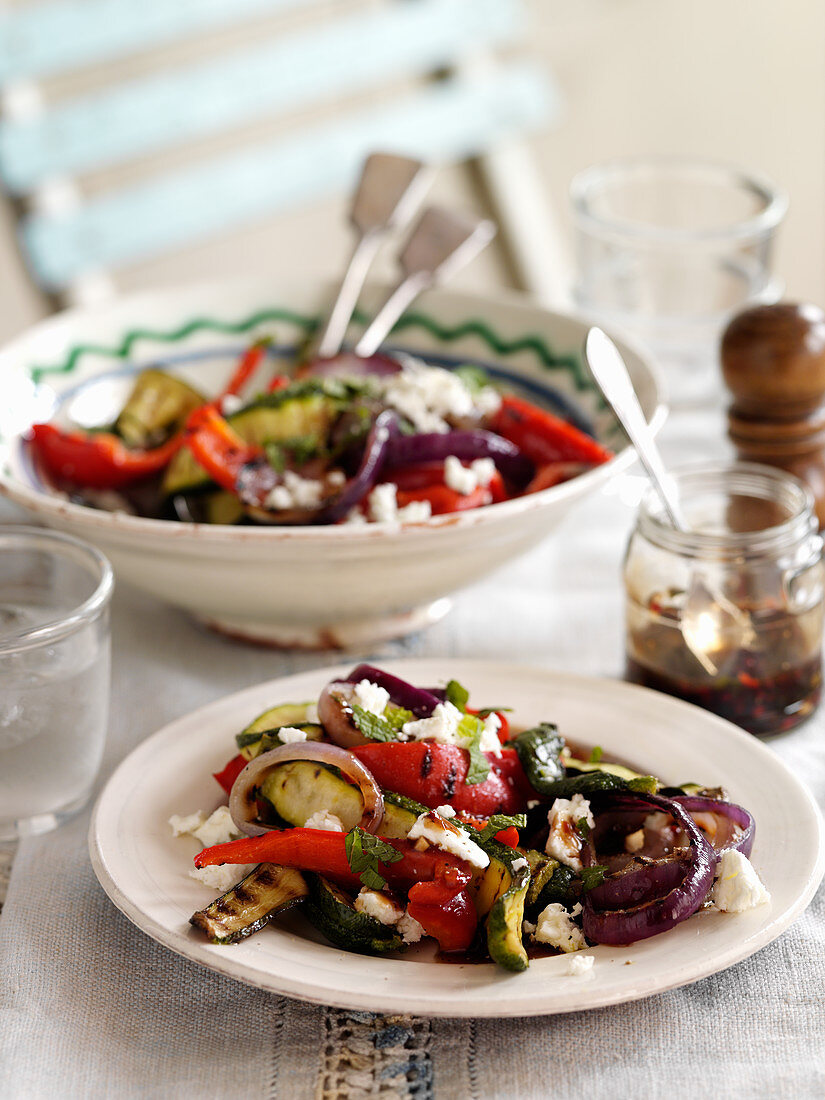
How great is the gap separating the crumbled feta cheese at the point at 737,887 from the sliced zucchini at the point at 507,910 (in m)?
0.13

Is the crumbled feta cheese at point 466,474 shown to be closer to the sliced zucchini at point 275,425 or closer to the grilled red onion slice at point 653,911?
the sliced zucchini at point 275,425

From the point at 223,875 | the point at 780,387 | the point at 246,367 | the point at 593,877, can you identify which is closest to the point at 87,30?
the point at 246,367

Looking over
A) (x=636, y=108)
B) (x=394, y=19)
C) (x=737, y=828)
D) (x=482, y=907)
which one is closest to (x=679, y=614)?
(x=737, y=828)

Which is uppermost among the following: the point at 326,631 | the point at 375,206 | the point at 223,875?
the point at 375,206

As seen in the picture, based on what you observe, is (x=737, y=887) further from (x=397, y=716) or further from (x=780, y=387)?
(x=780, y=387)

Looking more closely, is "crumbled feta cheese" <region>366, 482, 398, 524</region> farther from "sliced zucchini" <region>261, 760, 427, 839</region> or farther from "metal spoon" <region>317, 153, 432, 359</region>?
"metal spoon" <region>317, 153, 432, 359</region>

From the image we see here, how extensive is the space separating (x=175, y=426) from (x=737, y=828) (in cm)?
86

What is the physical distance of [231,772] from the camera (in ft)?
3.15

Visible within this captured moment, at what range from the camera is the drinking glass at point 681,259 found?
1.66m

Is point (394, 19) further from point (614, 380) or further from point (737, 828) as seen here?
point (737, 828)

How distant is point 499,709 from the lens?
1.02 m

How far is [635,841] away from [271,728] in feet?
0.94

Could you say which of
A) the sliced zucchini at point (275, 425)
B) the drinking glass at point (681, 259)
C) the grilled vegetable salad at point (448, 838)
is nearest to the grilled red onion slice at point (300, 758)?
the grilled vegetable salad at point (448, 838)

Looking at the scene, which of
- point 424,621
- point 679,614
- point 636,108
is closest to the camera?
point 679,614
